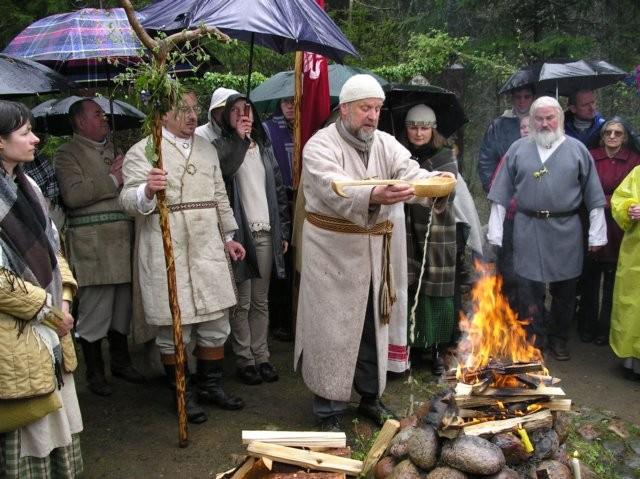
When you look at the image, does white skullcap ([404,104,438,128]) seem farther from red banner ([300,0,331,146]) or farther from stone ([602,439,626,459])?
stone ([602,439,626,459])

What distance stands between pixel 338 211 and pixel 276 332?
2850mm

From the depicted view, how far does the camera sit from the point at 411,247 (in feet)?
17.7

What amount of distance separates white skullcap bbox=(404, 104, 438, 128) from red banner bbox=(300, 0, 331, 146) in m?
0.86

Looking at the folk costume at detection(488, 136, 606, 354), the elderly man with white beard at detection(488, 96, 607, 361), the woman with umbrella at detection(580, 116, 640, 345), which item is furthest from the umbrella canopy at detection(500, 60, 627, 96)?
the folk costume at detection(488, 136, 606, 354)

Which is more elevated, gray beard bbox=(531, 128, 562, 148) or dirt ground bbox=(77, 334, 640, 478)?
gray beard bbox=(531, 128, 562, 148)

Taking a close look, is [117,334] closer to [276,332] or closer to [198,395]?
[198,395]

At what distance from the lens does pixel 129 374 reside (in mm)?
5375

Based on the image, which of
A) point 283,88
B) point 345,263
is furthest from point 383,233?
point 283,88

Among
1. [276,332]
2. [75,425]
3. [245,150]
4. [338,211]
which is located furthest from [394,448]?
[276,332]

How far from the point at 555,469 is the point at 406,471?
83 centimetres

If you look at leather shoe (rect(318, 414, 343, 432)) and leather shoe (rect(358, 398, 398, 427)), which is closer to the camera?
leather shoe (rect(318, 414, 343, 432))

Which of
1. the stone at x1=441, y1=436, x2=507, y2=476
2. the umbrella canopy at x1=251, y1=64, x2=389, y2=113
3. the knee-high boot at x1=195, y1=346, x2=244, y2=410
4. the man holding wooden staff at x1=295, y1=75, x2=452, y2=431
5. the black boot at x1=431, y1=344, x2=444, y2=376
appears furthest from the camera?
the umbrella canopy at x1=251, y1=64, x2=389, y2=113

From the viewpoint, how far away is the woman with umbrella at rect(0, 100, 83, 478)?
3104 mm

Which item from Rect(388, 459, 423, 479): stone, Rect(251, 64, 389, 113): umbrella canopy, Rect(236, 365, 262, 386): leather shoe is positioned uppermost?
Rect(251, 64, 389, 113): umbrella canopy
